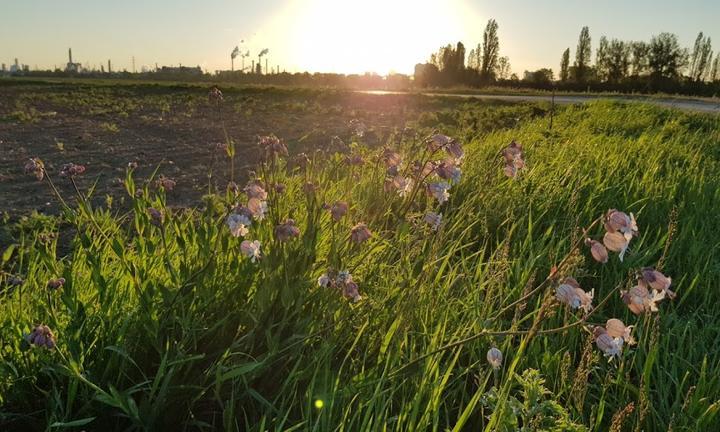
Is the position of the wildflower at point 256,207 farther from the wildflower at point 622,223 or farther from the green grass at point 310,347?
the wildflower at point 622,223

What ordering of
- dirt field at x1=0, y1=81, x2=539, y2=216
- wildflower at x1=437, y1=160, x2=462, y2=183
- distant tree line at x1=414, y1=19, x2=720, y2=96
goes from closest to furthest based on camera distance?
wildflower at x1=437, y1=160, x2=462, y2=183 < dirt field at x1=0, y1=81, x2=539, y2=216 < distant tree line at x1=414, y1=19, x2=720, y2=96

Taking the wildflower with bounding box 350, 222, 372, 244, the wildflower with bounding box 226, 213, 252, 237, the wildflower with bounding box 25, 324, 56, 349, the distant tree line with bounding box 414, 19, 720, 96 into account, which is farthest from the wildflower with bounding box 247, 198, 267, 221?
the distant tree line with bounding box 414, 19, 720, 96

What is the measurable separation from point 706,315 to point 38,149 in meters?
8.18

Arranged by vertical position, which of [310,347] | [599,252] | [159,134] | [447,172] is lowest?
[310,347]

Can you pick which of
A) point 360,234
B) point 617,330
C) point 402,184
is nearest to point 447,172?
point 402,184

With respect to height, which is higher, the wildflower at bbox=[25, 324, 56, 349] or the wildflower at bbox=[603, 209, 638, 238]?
the wildflower at bbox=[603, 209, 638, 238]

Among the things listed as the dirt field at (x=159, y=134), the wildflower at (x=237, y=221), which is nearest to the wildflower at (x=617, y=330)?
the wildflower at (x=237, y=221)

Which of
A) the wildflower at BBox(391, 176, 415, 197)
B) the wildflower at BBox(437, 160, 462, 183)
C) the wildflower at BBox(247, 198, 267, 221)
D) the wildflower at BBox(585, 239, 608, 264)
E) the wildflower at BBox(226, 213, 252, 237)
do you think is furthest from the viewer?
the wildflower at BBox(391, 176, 415, 197)

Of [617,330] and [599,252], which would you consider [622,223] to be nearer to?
[599,252]

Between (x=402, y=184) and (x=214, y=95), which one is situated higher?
(x=214, y=95)

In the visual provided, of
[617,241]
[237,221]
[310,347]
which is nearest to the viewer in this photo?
[617,241]

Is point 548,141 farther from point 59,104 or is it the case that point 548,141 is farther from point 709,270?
point 59,104

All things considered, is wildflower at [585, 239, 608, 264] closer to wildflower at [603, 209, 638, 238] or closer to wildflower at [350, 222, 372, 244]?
wildflower at [603, 209, 638, 238]

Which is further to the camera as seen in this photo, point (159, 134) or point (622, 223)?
A: point (159, 134)
